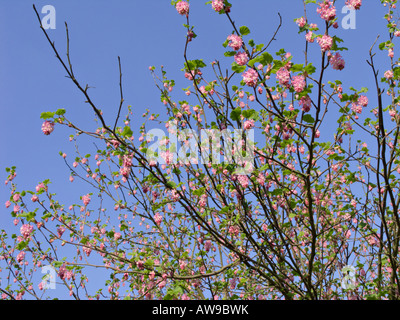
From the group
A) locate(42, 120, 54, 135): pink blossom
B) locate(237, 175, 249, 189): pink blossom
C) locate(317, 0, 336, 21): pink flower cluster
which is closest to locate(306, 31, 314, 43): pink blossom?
locate(317, 0, 336, 21): pink flower cluster

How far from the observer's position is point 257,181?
490cm

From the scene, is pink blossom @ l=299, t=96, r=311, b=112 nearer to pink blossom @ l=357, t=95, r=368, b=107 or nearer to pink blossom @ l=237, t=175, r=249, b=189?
pink blossom @ l=357, t=95, r=368, b=107

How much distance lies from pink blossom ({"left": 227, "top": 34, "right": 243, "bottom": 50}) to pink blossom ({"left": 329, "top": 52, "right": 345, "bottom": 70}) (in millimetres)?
989

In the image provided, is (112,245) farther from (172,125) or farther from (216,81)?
(216,81)

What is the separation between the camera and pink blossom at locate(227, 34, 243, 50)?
4114mm

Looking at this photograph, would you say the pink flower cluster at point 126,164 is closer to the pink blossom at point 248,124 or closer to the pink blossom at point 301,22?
the pink blossom at point 248,124

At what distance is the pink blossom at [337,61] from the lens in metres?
3.91

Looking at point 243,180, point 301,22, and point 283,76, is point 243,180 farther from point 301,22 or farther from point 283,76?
point 301,22

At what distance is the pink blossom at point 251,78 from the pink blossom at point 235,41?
0.35 meters

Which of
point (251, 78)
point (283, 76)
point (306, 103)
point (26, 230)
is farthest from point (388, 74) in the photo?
point (26, 230)

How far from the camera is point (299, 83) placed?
4027 mm
